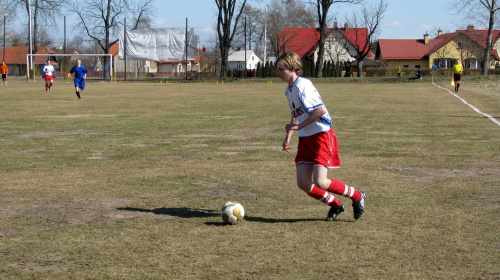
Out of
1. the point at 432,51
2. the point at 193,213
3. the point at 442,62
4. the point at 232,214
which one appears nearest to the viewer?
the point at 232,214

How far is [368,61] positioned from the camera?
4028 inches

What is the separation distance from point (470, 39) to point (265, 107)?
75.1 meters

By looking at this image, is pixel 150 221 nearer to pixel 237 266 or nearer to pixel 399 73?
pixel 237 266

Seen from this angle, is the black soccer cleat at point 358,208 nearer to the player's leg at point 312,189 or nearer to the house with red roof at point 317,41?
the player's leg at point 312,189

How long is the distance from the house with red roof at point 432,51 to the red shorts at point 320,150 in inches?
3620

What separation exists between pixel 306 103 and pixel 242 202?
60.1 inches

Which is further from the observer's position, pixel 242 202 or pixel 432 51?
pixel 432 51

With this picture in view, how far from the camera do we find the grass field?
471 centimetres

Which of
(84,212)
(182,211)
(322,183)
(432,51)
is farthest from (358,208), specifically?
(432,51)

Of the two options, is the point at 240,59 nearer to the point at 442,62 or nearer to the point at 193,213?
the point at 442,62

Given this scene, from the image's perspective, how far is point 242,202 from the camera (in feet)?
22.8

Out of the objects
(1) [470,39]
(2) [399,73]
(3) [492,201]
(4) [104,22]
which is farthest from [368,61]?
(3) [492,201]

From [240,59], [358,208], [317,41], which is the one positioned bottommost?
[358,208]

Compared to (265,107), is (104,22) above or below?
above
